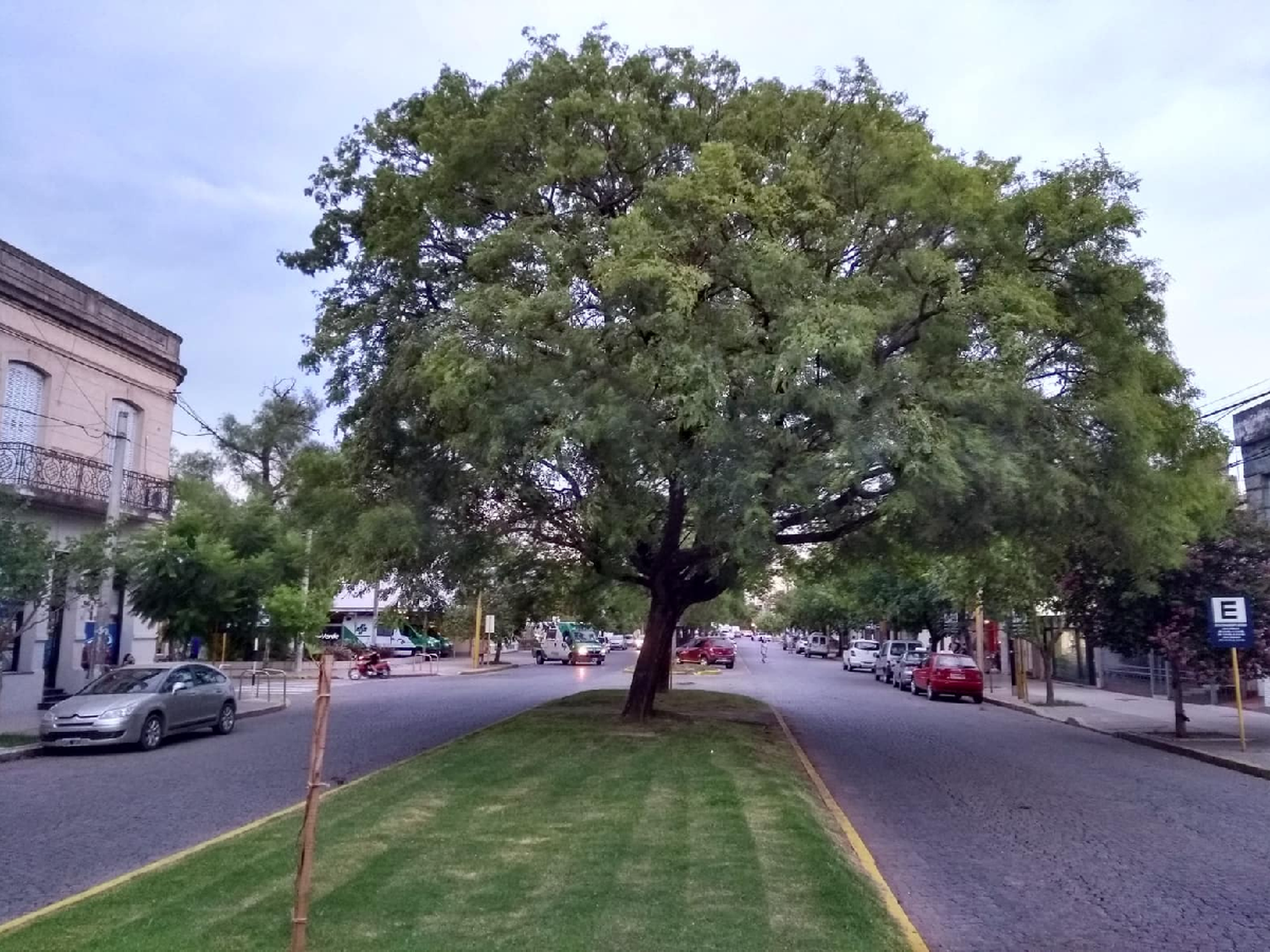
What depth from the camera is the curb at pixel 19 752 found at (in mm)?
17719

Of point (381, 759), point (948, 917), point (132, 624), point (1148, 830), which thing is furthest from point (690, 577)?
point (132, 624)

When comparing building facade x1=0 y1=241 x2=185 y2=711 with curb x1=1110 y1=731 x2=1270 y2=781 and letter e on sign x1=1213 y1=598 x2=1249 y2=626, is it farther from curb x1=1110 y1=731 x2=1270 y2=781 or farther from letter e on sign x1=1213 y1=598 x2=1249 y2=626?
letter e on sign x1=1213 y1=598 x2=1249 y2=626

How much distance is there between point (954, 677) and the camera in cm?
3506

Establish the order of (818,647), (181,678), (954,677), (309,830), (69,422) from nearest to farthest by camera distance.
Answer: (309,830) < (181,678) < (69,422) < (954,677) < (818,647)

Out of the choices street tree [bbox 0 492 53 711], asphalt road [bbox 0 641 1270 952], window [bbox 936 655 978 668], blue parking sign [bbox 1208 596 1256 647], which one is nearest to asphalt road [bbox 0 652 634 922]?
asphalt road [bbox 0 641 1270 952]

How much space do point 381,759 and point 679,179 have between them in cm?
858

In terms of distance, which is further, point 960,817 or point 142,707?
point 142,707

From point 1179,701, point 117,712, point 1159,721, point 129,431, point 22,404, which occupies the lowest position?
point 1159,721

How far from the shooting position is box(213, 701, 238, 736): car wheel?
21812 millimetres

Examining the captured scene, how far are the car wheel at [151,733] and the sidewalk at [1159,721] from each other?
16.5 metres

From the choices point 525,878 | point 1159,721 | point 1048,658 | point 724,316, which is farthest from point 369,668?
point 525,878

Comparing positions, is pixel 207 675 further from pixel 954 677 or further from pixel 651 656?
pixel 954 677

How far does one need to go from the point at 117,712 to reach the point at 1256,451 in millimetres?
25252

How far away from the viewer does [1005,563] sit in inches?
1093
